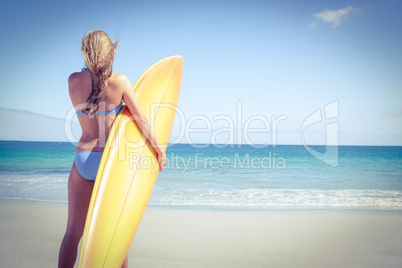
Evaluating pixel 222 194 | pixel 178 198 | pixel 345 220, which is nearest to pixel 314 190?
pixel 222 194

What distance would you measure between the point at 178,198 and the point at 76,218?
454 centimetres

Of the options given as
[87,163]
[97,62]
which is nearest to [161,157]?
[87,163]

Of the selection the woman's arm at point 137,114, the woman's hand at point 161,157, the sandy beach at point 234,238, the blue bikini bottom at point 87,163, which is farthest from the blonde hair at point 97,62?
the sandy beach at point 234,238

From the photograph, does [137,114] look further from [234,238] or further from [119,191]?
[234,238]

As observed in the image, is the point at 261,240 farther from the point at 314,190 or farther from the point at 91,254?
the point at 314,190

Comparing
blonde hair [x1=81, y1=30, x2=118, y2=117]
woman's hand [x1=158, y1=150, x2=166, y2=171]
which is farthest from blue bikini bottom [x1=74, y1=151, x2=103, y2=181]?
woman's hand [x1=158, y1=150, x2=166, y2=171]

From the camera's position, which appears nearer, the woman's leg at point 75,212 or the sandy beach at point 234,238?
the woman's leg at point 75,212

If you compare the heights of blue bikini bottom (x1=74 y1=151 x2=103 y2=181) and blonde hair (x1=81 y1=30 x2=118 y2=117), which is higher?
blonde hair (x1=81 y1=30 x2=118 y2=117)

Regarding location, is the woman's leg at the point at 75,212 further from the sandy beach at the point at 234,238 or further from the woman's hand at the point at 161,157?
the sandy beach at the point at 234,238

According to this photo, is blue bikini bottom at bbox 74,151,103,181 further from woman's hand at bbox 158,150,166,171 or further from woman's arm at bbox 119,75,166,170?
woman's hand at bbox 158,150,166,171

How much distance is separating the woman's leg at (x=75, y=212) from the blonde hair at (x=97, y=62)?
1.24 feet

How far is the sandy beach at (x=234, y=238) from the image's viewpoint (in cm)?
266

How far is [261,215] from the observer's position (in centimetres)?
432

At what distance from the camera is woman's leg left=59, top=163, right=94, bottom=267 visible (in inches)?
57.1
